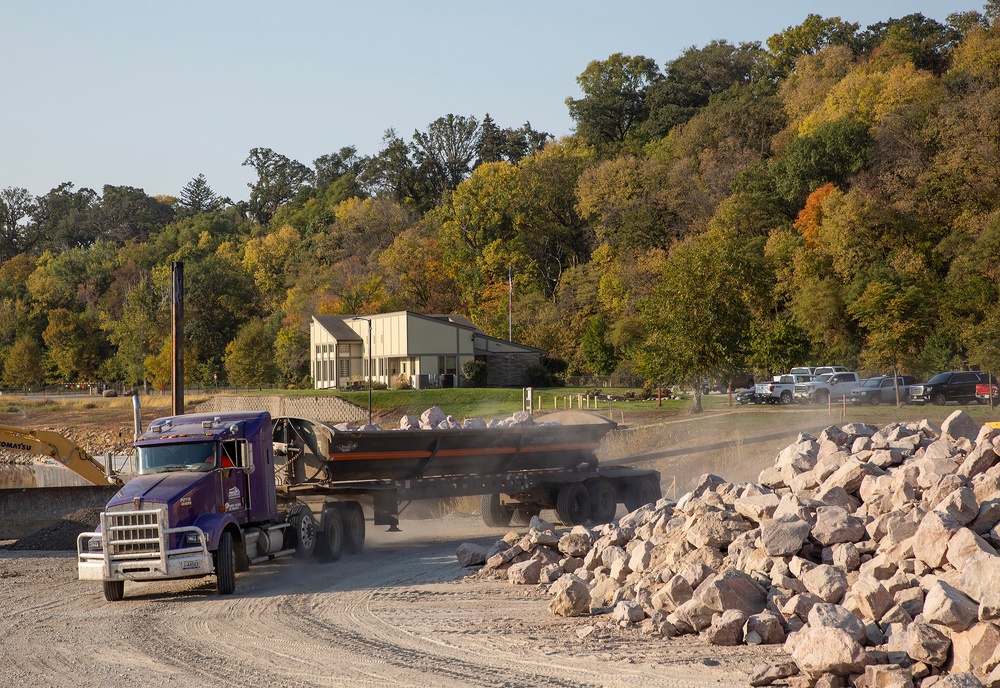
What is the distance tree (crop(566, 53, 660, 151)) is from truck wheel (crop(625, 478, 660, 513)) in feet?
304

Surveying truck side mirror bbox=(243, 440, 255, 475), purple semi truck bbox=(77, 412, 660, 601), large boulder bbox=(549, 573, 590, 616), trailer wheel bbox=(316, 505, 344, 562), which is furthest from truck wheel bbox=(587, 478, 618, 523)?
large boulder bbox=(549, 573, 590, 616)

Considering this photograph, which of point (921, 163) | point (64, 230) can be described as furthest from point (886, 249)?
point (64, 230)

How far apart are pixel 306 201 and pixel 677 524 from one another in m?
145

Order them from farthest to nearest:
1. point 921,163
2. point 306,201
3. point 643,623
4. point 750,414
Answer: point 306,201 < point 921,163 < point 750,414 < point 643,623


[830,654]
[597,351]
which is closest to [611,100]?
[597,351]

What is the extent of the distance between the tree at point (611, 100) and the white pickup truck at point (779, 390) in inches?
2614

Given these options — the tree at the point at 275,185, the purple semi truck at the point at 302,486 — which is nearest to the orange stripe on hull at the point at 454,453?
the purple semi truck at the point at 302,486

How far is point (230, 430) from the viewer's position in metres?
14.9

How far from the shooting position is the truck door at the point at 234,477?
575 inches

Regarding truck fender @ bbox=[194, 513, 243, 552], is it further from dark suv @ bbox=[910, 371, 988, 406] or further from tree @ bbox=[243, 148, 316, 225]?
tree @ bbox=[243, 148, 316, 225]

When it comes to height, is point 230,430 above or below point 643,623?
above

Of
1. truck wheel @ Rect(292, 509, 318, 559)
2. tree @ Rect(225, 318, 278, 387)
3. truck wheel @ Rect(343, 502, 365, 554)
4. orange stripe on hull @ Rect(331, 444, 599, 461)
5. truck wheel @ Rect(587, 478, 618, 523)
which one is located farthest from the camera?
tree @ Rect(225, 318, 278, 387)

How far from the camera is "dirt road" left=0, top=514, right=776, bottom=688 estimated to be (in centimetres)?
998

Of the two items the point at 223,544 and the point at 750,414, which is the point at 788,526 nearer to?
the point at 223,544
